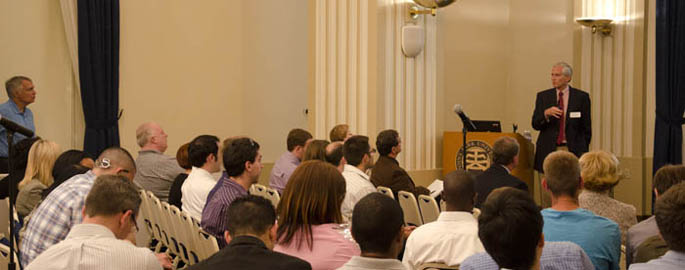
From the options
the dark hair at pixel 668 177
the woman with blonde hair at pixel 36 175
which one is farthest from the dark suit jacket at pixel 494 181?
the woman with blonde hair at pixel 36 175

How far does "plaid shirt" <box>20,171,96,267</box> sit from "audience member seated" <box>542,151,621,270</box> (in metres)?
2.24

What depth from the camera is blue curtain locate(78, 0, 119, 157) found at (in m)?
8.27

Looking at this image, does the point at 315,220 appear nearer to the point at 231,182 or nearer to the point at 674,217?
the point at 231,182

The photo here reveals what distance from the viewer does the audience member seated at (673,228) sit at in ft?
7.63

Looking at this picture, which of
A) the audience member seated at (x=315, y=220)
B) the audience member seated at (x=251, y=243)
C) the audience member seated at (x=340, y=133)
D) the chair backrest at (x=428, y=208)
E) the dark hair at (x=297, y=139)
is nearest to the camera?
the audience member seated at (x=251, y=243)

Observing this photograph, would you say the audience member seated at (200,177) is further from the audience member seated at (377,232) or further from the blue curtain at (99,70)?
the blue curtain at (99,70)

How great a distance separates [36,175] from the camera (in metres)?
5.34

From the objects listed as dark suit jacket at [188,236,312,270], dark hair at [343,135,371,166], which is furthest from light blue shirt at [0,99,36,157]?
dark suit jacket at [188,236,312,270]

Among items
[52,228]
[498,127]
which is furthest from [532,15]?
[52,228]

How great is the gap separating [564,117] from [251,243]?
6.13m

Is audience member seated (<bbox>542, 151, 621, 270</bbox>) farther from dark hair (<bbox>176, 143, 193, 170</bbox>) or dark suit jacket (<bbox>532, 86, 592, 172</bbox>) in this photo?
dark suit jacket (<bbox>532, 86, 592, 172</bbox>)

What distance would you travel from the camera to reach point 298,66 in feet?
33.4

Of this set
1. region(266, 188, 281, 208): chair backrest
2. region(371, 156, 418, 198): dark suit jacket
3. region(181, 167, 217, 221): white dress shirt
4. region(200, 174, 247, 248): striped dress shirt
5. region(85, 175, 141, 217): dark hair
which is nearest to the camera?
region(85, 175, 141, 217): dark hair

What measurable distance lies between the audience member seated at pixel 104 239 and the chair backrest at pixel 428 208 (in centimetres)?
229
